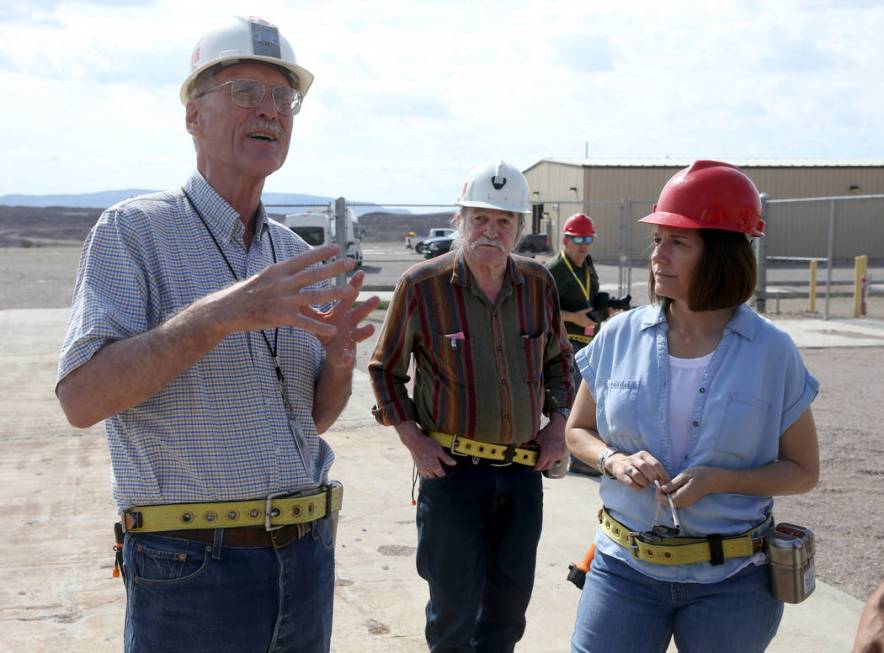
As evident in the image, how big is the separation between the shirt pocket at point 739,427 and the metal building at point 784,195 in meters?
35.5

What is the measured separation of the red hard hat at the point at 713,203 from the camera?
111 inches

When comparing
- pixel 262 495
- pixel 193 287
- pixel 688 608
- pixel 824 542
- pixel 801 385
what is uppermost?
pixel 193 287

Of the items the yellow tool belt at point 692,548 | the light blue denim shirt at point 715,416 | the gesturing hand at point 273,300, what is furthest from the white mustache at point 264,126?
the yellow tool belt at point 692,548

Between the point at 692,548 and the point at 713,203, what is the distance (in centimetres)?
98

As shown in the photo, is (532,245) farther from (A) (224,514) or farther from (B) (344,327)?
(A) (224,514)

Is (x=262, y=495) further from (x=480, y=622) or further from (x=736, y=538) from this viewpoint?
(x=480, y=622)

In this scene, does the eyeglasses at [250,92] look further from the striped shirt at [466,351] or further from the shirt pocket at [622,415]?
the striped shirt at [466,351]

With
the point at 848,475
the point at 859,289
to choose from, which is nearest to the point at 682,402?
the point at 848,475

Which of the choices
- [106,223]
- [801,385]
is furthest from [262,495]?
[801,385]

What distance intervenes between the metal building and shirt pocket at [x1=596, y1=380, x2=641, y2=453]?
1391 inches

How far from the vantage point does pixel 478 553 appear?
382 centimetres

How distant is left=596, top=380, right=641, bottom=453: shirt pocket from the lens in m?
2.90

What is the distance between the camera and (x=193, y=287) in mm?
2389

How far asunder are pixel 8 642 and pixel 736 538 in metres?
3.21
